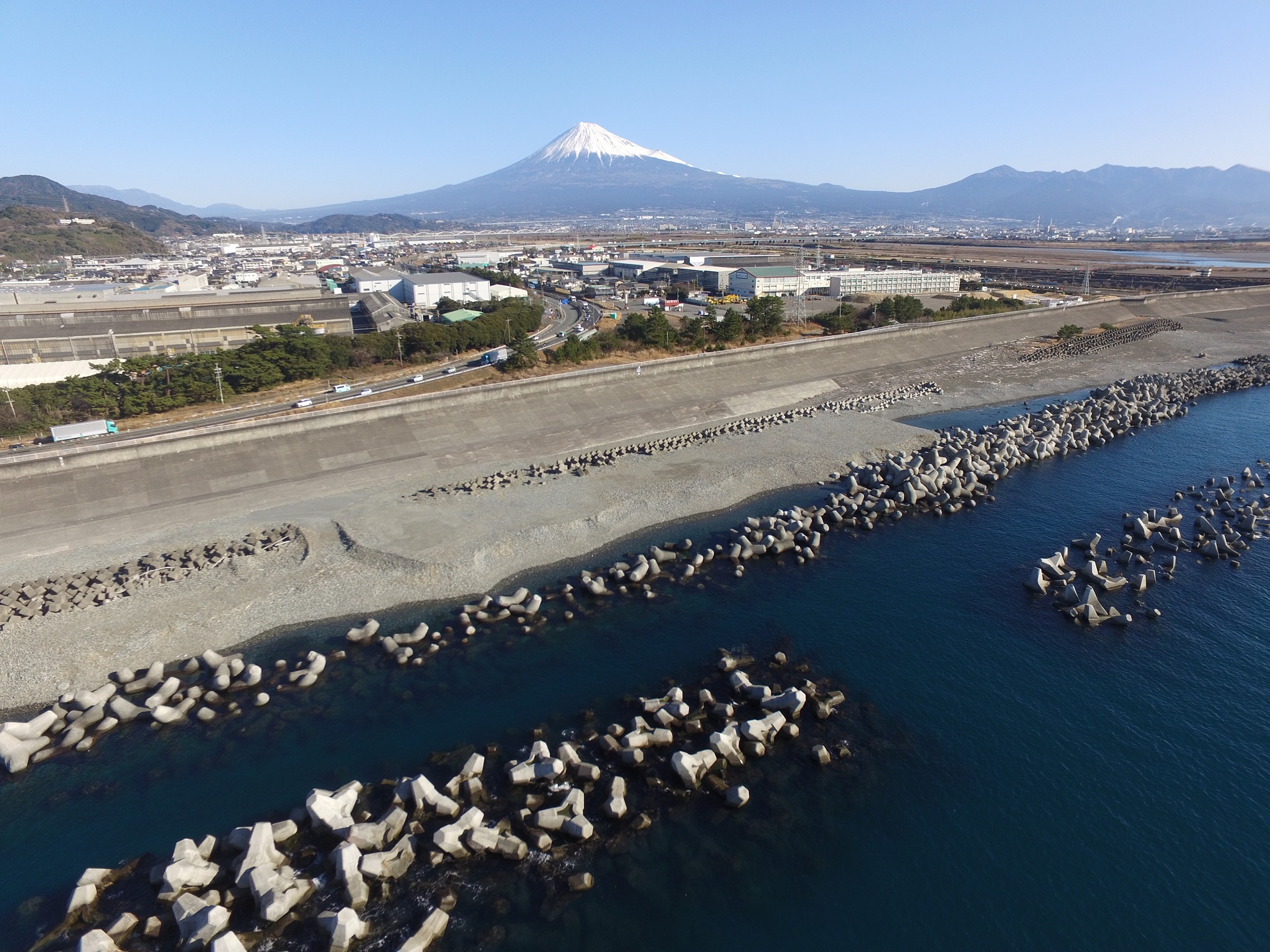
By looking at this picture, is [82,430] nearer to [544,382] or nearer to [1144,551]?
[544,382]

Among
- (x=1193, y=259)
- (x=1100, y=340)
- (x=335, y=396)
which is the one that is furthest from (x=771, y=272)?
(x=1193, y=259)

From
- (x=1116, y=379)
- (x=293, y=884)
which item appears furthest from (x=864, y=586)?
(x=1116, y=379)

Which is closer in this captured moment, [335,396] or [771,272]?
[335,396]

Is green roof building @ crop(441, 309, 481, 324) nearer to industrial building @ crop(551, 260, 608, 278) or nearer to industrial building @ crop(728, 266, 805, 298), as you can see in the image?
industrial building @ crop(728, 266, 805, 298)

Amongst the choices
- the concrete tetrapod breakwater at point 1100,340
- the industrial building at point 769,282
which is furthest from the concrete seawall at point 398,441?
the industrial building at point 769,282

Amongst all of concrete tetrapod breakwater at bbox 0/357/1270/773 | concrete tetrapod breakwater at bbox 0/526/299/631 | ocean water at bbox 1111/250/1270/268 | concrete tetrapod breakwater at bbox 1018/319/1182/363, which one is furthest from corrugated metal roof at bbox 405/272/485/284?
ocean water at bbox 1111/250/1270/268
